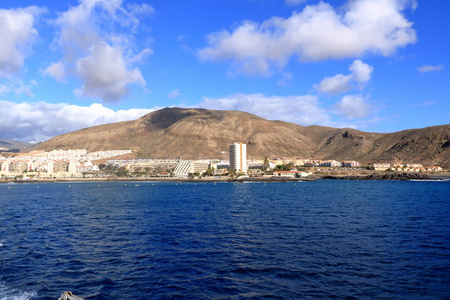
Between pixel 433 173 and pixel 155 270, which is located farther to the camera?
pixel 433 173

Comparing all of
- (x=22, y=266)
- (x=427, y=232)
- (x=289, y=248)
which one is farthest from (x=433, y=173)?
(x=22, y=266)

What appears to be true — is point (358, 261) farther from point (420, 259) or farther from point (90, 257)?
point (90, 257)

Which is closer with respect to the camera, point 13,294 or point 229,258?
point 13,294

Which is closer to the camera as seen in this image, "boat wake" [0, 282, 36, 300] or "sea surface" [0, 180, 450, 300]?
"boat wake" [0, 282, 36, 300]

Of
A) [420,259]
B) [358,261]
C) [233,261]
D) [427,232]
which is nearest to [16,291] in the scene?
[233,261]

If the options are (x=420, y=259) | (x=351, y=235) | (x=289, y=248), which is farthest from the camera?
(x=351, y=235)

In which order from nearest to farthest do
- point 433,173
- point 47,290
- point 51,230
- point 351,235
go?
point 47,290
point 351,235
point 51,230
point 433,173

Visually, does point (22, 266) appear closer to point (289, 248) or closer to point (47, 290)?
point (47, 290)

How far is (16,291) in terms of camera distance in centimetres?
1788

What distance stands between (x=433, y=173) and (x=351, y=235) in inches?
6707

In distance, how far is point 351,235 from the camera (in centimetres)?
3023

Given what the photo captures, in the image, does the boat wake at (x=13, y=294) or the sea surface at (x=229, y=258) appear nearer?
the boat wake at (x=13, y=294)

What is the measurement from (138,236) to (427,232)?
26.1 m

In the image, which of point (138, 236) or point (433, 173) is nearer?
point (138, 236)
